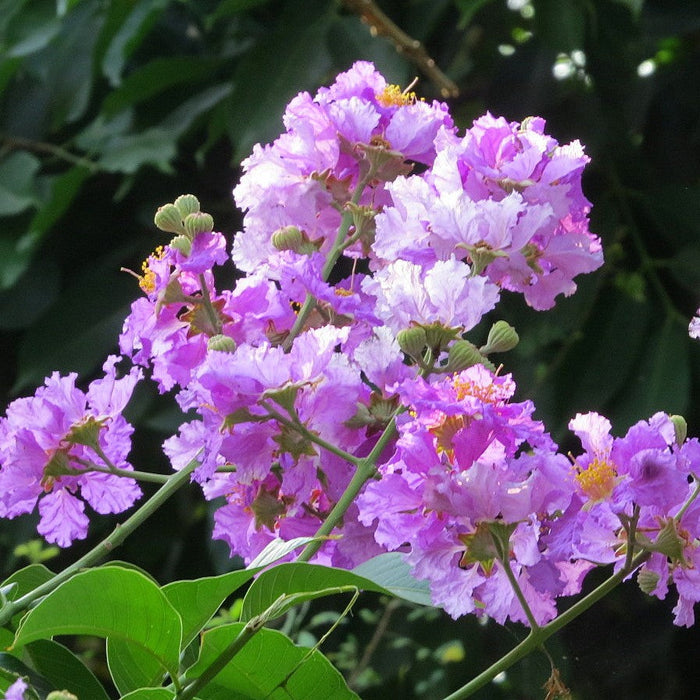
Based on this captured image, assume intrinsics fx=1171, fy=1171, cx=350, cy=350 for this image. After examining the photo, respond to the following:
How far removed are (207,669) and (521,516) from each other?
0.35 ft

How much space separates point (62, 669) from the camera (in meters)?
0.41

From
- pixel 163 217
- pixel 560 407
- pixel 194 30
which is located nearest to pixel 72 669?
pixel 163 217

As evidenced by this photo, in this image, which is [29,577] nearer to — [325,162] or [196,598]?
[196,598]

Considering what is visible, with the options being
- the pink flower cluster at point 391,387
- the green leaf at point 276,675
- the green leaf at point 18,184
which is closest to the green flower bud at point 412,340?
the pink flower cluster at point 391,387

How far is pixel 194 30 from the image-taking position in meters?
1.47

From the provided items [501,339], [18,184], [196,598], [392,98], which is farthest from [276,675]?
[18,184]

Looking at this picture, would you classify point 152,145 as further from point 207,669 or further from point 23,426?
point 207,669

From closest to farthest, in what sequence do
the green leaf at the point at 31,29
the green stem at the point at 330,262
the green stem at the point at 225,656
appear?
the green stem at the point at 225,656 → the green stem at the point at 330,262 → the green leaf at the point at 31,29

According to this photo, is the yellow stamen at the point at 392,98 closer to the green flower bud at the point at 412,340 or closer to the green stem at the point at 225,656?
the green flower bud at the point at 412,340

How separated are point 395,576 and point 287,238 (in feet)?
0.47

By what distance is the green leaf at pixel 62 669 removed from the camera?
40cm

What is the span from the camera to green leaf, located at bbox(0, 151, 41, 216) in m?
1.25

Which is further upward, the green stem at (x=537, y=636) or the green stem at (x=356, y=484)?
the green stem at (x=356, y=484)

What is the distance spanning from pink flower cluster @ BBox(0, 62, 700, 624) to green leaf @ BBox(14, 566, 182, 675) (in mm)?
62
